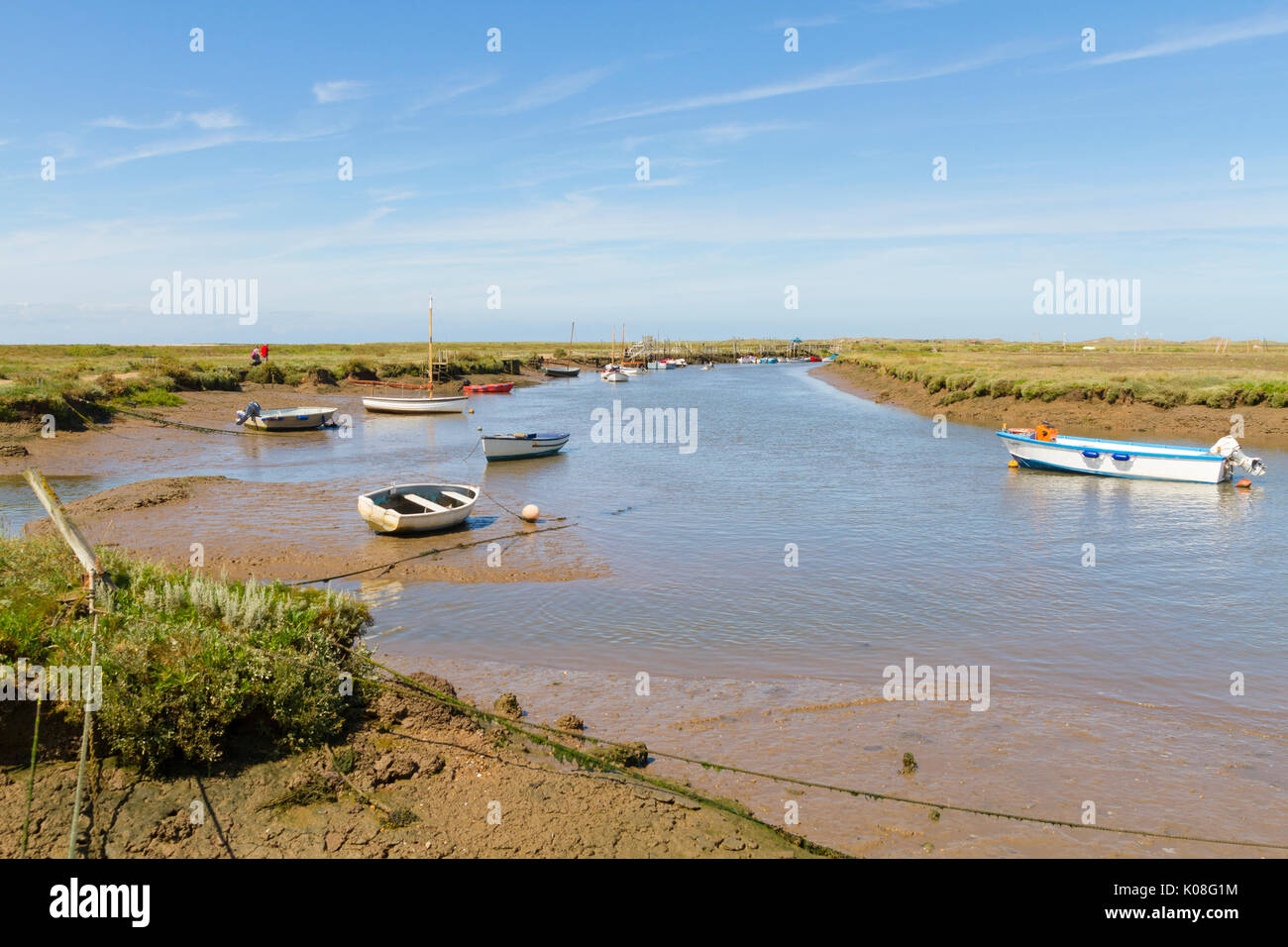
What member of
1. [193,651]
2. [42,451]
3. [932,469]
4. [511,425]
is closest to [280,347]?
[511,425]

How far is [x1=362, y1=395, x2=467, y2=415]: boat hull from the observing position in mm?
51094

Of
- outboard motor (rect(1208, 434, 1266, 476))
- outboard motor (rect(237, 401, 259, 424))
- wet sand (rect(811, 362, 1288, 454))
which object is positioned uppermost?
outboard motor (rect(237, 401, 259, 424))

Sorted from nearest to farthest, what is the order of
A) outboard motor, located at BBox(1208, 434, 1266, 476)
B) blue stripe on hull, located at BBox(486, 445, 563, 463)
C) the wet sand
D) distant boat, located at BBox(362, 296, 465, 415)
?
outboard motor, located at BBox(1208, 434, 1266, 476) → blue stripe on hull, located at BBox(486, 445, 563, 463) → the wet sand → distant boat, located at BBox(362, 296, 465, 415)

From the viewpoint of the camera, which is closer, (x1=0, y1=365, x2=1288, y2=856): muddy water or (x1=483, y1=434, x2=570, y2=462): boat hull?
(x1=0, y1=365, x2=1288, y2=856): muddy water

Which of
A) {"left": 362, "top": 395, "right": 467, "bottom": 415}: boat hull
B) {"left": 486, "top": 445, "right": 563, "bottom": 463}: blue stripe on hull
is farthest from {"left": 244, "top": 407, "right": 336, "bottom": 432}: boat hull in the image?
{"left": 486, "top": 445, "right": 563, "bottom": 463}: blue stripe on hull

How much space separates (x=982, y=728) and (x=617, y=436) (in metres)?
34.2

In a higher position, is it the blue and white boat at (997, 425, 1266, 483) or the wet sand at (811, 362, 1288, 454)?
the wet sand at (811, 362, 1288, 454)

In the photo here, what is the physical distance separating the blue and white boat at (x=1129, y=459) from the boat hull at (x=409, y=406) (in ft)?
114

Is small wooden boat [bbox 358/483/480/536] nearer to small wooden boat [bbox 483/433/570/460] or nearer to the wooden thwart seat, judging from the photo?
the wooden thwart seat

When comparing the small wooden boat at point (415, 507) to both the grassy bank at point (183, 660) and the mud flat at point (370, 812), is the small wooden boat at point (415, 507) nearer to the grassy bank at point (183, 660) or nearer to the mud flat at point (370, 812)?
the grassy bank at point (183, 660)

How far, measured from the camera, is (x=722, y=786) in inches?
307

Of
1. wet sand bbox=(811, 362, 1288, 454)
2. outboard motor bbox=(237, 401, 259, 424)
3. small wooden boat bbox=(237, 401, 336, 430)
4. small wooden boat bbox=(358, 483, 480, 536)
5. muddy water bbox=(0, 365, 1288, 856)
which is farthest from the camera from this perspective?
outboard motor bbox=(237, 401, 259, 424)

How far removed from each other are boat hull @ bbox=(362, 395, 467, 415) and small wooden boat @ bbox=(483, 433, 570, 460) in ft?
68.5
